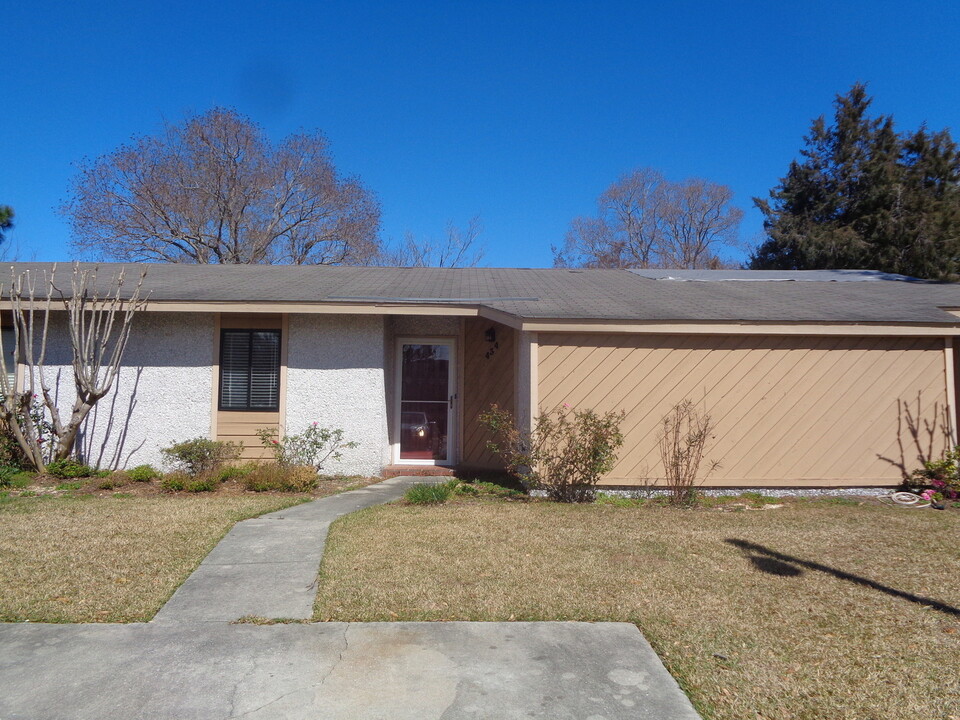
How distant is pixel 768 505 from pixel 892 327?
2.73 m

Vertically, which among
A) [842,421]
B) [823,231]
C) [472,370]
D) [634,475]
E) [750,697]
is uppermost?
[823,231]

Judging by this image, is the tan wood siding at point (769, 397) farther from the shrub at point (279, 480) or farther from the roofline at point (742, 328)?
the shrub at point (279, 480)

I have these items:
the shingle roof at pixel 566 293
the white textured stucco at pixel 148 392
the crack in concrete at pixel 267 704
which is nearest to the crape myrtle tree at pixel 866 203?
the shingle roof at pixel 566 293

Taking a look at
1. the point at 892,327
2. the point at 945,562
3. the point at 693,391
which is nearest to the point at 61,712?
the point at 945,562

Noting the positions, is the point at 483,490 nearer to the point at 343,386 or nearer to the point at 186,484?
the point at 343,386

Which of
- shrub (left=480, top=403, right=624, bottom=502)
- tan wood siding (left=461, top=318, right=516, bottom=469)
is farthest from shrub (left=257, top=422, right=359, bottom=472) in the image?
shrub (left=480, top=403, right=624, bottom=502)

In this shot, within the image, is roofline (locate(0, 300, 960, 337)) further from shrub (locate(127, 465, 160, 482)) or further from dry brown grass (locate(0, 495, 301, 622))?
dry brown grass (locate(0, 495, 301, 622))

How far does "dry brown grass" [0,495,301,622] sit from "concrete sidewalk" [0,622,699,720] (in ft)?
1.31

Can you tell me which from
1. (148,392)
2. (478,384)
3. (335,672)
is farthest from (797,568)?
(148,392)

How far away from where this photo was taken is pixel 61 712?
10.4 feet

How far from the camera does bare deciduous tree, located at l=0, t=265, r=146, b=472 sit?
359 inches

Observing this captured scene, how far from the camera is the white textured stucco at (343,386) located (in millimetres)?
9945

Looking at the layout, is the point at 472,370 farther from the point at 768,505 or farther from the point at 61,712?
the point at 61,712

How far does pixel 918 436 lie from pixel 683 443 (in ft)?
9.94
